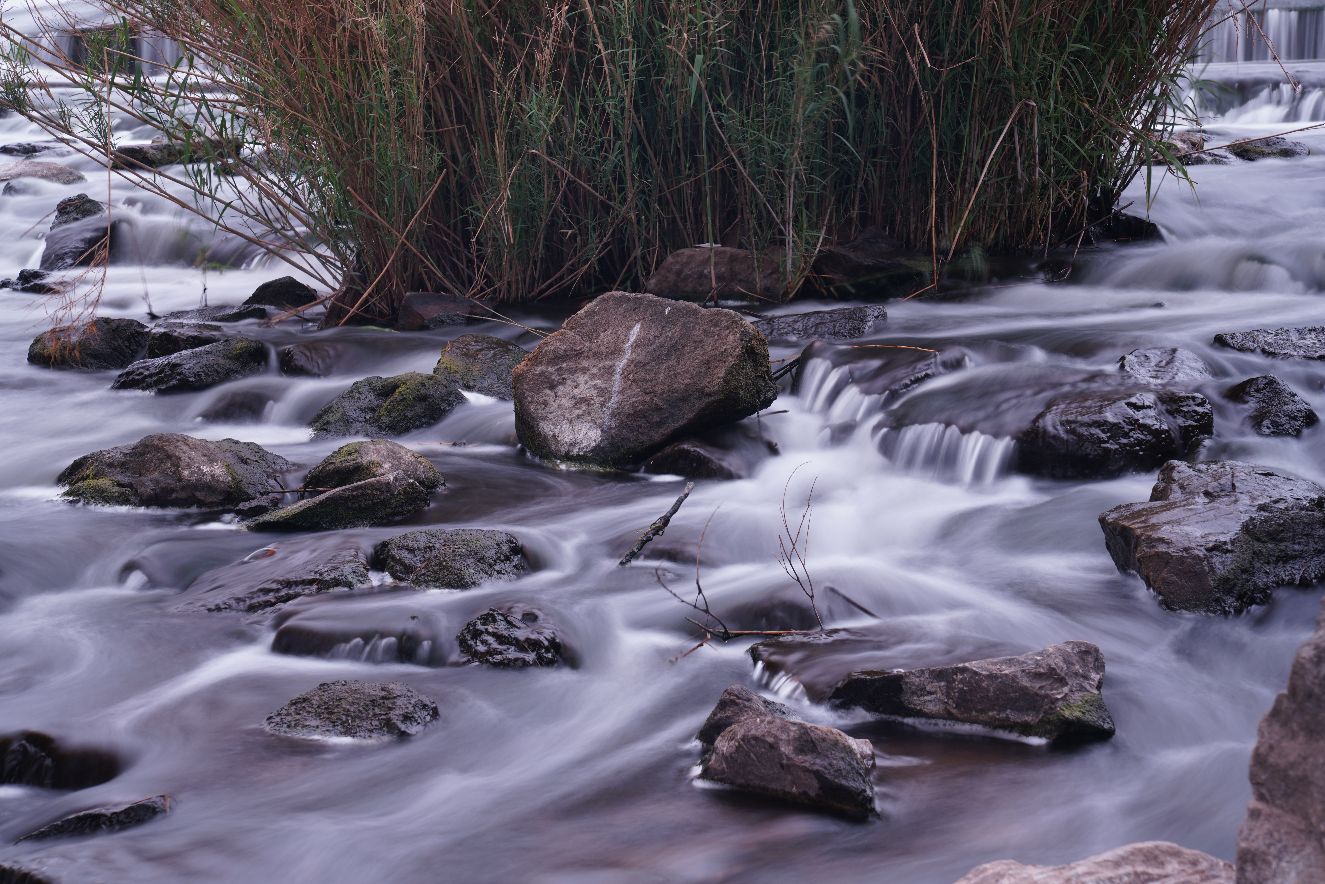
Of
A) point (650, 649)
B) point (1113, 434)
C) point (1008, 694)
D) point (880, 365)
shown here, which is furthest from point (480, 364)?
point (1008, 694)

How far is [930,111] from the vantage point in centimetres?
545

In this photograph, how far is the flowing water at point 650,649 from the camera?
2.15 m

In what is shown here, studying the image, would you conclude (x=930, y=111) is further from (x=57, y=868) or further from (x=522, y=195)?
(x=57, y=868)

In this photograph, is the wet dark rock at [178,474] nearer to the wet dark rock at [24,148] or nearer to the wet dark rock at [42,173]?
the wet dark rock at [42,173]

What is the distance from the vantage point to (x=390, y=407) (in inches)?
189

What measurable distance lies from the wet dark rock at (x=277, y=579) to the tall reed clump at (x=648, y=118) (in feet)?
7.49

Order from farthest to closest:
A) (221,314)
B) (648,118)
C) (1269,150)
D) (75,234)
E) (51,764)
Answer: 1. (75,234)
2. (1269,150)
3. (221,314)
4. (648,118)
5. (51,764)

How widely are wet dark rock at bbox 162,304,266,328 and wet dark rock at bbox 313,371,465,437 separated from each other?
1868 mm

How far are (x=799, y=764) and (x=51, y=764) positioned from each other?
4.90 ft

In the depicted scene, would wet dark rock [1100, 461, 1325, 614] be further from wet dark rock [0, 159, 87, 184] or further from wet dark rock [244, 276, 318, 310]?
wet dark rock [0, 159, 87, 184]

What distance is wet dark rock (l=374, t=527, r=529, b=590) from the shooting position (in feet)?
10.7

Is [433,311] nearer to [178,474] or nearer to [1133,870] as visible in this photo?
[178,474]

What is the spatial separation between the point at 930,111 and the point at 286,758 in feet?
13.3

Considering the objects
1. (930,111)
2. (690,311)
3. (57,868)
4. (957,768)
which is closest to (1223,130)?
(930,111)
